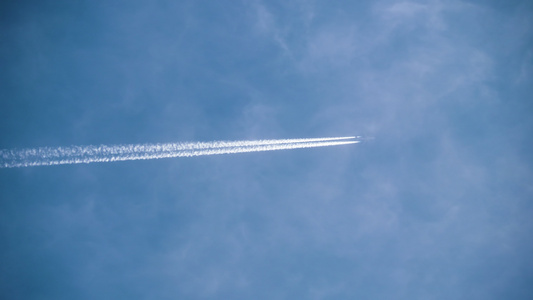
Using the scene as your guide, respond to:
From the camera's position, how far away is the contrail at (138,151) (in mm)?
30406

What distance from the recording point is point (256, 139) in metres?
34.1

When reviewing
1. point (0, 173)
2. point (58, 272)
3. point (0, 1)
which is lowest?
point (58, 272)

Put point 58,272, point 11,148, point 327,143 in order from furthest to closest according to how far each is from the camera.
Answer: point 327,143 < point 58,272 < point 11,148

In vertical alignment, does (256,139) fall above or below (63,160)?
above

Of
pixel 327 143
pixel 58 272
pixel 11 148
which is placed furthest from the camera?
pixel 327 143

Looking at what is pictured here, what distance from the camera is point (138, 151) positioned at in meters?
33.2

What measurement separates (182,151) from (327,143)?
15.2 metres

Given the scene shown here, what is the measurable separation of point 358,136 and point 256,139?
10935mm

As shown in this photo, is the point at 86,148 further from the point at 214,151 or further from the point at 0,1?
the point at 0,1

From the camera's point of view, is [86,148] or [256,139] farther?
[256,139]

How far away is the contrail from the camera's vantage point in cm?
3041

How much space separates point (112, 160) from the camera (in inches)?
1281

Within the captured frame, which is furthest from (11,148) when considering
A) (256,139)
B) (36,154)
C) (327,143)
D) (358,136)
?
(358,136)

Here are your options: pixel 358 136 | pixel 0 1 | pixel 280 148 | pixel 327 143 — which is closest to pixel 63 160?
pixel 0 1
